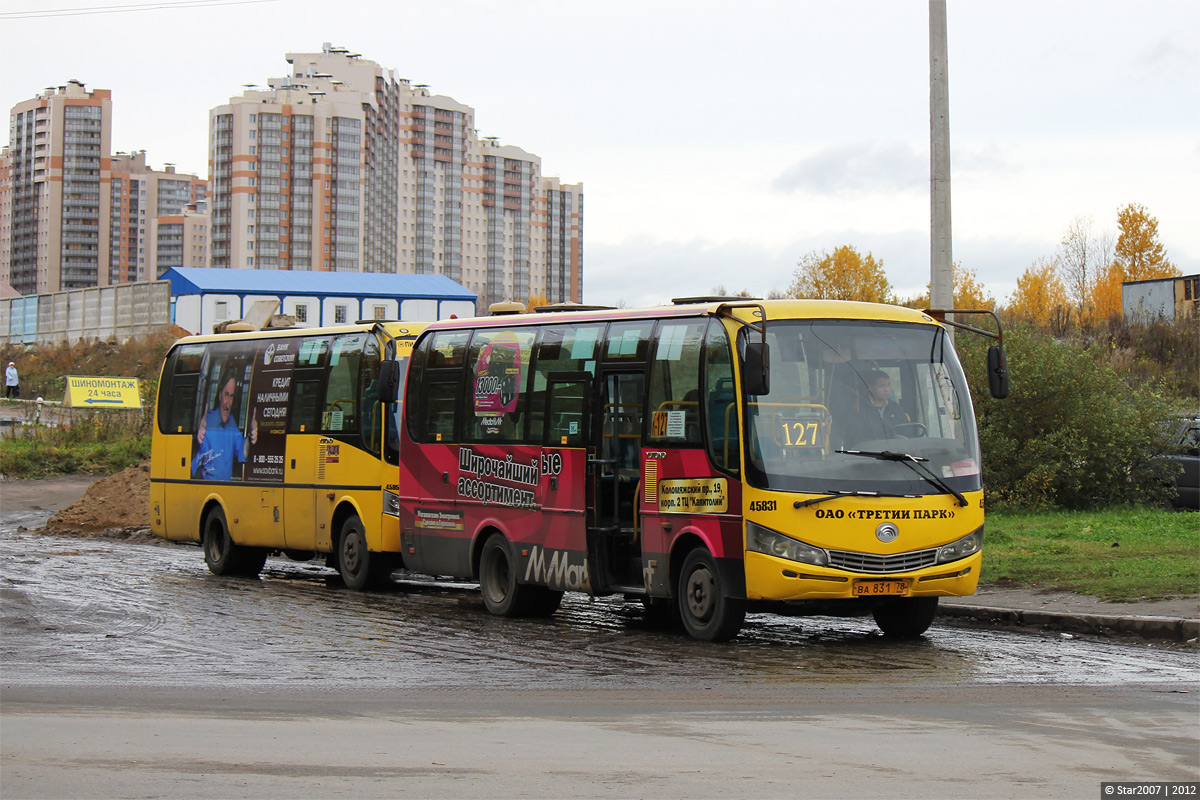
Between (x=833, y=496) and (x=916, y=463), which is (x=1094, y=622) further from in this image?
(x=833, y=496)

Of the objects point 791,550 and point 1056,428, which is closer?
point 791,550

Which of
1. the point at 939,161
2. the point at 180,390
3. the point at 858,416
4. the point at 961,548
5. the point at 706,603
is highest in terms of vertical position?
the point at 939,161

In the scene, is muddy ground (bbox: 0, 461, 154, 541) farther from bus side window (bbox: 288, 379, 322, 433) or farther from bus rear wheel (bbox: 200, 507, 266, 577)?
bus side window (bbox: 288, 379, 322, 433)

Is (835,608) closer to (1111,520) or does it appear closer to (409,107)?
(1111,520)

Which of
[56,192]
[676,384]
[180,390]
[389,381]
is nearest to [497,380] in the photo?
[389,381]

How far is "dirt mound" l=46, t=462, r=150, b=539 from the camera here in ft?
97.5

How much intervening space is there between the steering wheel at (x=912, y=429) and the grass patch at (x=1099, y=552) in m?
3.15

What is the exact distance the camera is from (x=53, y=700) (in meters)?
9.76

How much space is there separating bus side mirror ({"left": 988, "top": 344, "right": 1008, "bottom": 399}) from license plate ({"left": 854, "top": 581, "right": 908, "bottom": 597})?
2.40 meters

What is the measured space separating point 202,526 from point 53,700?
12959mm

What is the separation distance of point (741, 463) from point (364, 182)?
143393mm

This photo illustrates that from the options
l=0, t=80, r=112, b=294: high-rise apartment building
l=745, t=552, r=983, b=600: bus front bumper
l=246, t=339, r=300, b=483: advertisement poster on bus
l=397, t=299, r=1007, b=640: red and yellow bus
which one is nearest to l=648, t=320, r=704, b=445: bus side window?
l=397, t=299, r=1007, b=640: red and yellow bus

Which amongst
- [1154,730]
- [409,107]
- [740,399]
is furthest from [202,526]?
[409,107]

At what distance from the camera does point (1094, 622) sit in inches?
533
